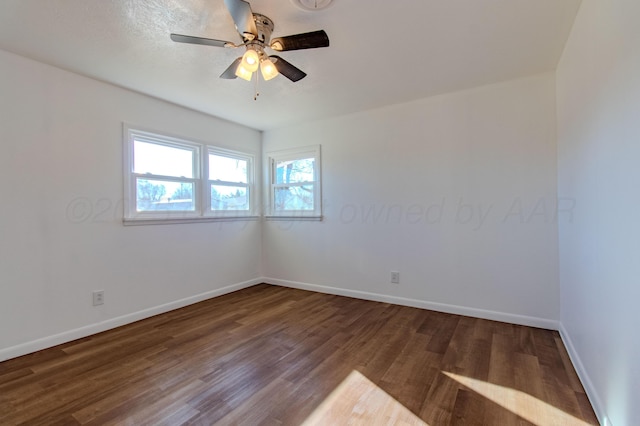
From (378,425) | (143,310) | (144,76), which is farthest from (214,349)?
(144,76)

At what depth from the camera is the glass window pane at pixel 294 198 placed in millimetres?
4301

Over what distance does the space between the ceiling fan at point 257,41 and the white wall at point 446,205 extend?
181cm

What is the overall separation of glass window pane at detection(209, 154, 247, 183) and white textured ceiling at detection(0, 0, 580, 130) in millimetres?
971

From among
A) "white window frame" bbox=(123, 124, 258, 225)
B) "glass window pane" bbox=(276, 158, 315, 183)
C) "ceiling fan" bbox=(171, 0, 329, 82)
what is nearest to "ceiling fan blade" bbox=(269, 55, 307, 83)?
"ceiling fan" bbox=(171, 0, 329, 82)

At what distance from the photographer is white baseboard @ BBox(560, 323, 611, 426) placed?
1550mm

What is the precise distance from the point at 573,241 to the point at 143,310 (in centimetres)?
401

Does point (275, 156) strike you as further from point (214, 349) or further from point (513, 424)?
point (513, 424)

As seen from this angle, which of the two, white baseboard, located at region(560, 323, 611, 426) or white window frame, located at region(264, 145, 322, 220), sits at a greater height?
white window frame, located at region(264, 145, 322, 220)

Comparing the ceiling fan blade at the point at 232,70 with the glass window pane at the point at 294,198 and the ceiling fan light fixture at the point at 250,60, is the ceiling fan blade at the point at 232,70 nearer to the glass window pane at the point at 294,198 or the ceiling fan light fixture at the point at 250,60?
the ceiling fan light fixture at the point at 250,60

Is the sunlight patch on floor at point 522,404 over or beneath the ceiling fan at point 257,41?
beneath

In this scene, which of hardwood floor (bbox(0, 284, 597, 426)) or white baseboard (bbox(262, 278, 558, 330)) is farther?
white baseboard (bbox(262, 278, 558, 330))

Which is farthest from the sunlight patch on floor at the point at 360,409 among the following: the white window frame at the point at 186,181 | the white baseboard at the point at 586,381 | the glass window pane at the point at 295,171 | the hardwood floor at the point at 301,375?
the glass window pane at the point at 295,171

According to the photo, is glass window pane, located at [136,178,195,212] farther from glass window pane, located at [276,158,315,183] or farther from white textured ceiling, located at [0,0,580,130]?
glass window pane, located at [276,158,315,183]

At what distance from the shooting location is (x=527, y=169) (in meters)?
2.85
